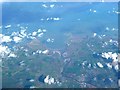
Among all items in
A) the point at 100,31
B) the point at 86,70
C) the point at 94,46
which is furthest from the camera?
the point at 100,31

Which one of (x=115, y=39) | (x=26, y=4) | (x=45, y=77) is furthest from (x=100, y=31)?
(x=26, y=4)

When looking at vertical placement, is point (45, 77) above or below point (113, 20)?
below

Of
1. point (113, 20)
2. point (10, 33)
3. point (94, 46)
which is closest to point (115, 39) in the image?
point (94, 46)

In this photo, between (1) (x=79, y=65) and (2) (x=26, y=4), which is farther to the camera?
(2) (x=26, y=4)

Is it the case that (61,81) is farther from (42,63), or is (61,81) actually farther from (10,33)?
(10,33)

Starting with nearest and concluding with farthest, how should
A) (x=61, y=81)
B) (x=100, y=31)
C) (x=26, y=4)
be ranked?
(x=61, y=81) → (x=100, y=31) → (x=26, y=4)

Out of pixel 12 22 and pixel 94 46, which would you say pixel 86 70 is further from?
pixel 12 22
